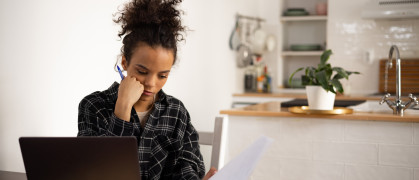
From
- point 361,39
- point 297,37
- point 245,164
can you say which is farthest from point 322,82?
point 297,37

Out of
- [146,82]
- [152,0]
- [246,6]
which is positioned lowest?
[146,82]

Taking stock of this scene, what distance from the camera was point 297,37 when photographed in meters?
4.84

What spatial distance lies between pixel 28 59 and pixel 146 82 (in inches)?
14.6

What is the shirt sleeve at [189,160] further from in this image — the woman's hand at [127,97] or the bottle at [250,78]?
the bottle at [250,78]

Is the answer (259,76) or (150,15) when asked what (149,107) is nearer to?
(150,15)

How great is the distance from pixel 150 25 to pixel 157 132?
29 centimetres

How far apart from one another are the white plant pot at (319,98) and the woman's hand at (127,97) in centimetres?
132

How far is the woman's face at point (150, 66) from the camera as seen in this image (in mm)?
1163

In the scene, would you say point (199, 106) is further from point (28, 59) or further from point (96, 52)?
point (28, 59)

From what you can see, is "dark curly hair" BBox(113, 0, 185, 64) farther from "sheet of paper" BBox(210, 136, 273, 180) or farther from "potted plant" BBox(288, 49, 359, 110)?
"potted plant" BBox(288, 49, 359, 110)

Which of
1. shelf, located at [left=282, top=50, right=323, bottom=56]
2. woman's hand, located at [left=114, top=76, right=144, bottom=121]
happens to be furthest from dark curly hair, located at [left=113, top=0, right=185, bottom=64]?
shelf, located at [left=282, top=50, right=323, bottom=56]

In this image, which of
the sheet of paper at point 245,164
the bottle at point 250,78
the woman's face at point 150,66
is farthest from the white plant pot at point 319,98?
the bottle at point 250,78

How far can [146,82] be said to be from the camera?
1.17 metres

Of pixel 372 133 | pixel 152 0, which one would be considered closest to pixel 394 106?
pixel 372 133
